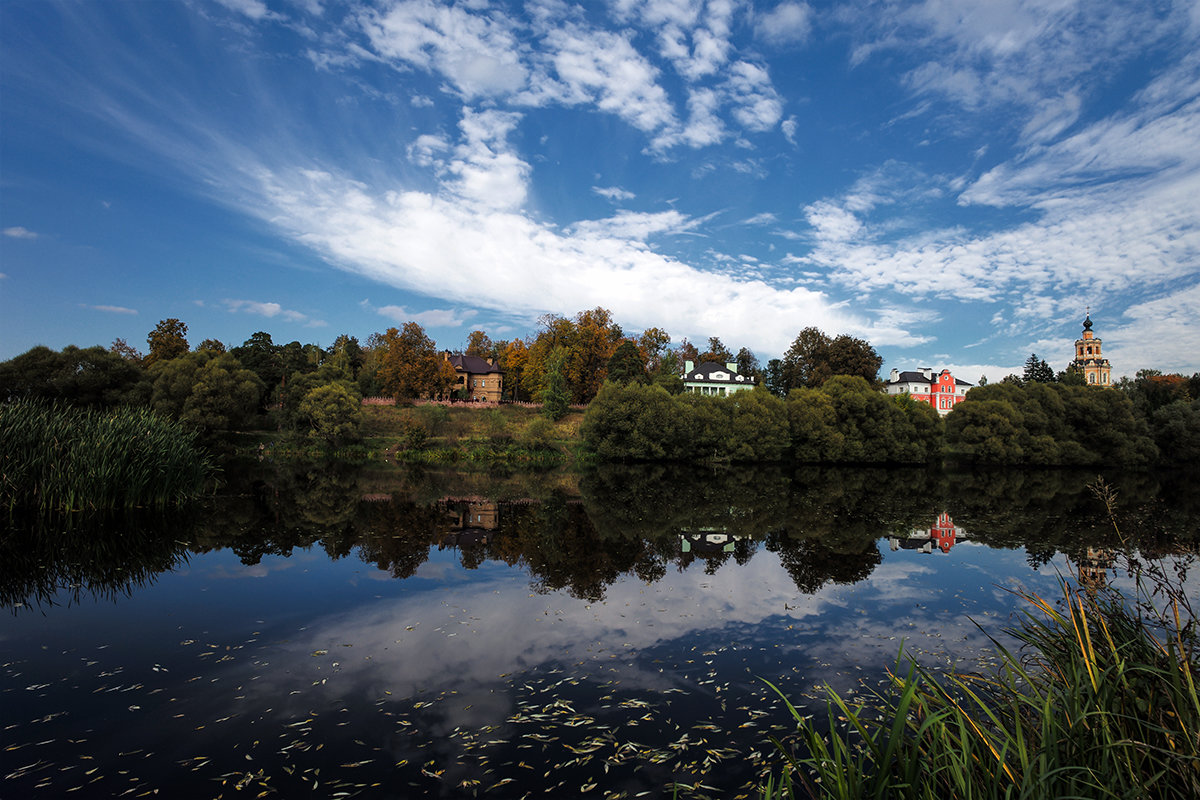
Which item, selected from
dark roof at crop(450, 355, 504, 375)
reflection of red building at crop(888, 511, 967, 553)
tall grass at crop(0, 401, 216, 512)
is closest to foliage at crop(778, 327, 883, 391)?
dark roof at crop(450, 355, 504, 375)

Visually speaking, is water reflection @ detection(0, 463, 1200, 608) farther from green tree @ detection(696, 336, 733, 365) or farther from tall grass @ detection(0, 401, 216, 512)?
green tree @ detection(696, 336, 733, 365)

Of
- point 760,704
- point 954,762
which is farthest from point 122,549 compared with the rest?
point 954,762

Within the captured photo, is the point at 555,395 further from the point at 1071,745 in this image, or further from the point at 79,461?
the point at 1071,745

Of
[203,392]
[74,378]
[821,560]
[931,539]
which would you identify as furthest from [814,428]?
[74,378]

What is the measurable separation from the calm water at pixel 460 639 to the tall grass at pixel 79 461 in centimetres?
123

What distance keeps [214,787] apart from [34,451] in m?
15.1

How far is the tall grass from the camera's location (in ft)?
47.3

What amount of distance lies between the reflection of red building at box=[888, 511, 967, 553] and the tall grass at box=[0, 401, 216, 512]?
22.7 meters

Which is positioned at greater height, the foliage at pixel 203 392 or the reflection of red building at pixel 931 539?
the foliage at pixel 203 392

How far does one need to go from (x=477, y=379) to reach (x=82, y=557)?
6167cm

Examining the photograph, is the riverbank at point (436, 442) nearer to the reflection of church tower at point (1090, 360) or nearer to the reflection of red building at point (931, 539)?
the reflection of red building at point (931, 539)

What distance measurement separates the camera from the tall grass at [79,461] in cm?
1441

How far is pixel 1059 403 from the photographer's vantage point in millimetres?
50438

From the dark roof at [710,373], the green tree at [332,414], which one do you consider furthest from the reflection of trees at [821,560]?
the dark roof at [710,373]
